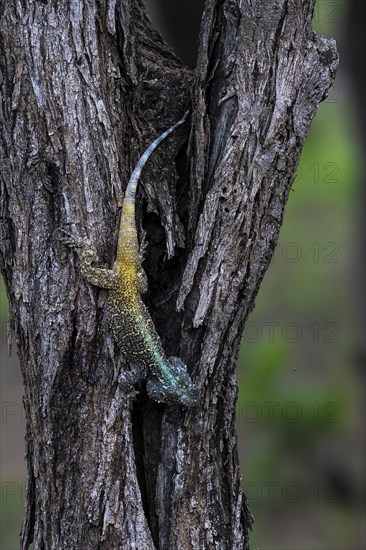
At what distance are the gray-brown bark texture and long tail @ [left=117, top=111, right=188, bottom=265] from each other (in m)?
0.05

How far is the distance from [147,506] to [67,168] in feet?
6.16

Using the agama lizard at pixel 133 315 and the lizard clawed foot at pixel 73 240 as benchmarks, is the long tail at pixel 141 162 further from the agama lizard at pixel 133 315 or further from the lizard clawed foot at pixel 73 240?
the lizard clawed foot at pixel 73 240

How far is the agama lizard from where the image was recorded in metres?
4.02

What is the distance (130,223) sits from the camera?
4043 millimetres

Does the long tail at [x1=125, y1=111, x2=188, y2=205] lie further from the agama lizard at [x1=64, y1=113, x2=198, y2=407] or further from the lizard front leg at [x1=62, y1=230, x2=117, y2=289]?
the lizard front leg at [x1=62, y1=230, x2=117, y2=289]

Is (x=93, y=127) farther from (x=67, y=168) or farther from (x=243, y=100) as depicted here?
(x=243, y=100)

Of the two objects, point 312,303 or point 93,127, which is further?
point 312,303

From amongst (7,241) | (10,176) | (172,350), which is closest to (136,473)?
(172,350)

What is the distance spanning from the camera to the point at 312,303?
13594 millimetres

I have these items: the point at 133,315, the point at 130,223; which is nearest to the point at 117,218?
the point at 130,223

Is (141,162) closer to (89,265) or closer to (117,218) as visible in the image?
(117,218)

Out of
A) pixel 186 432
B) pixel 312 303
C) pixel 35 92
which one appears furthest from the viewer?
pixel 312 303

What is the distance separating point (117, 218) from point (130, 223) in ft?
0.25

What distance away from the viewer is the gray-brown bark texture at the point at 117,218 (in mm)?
3947
